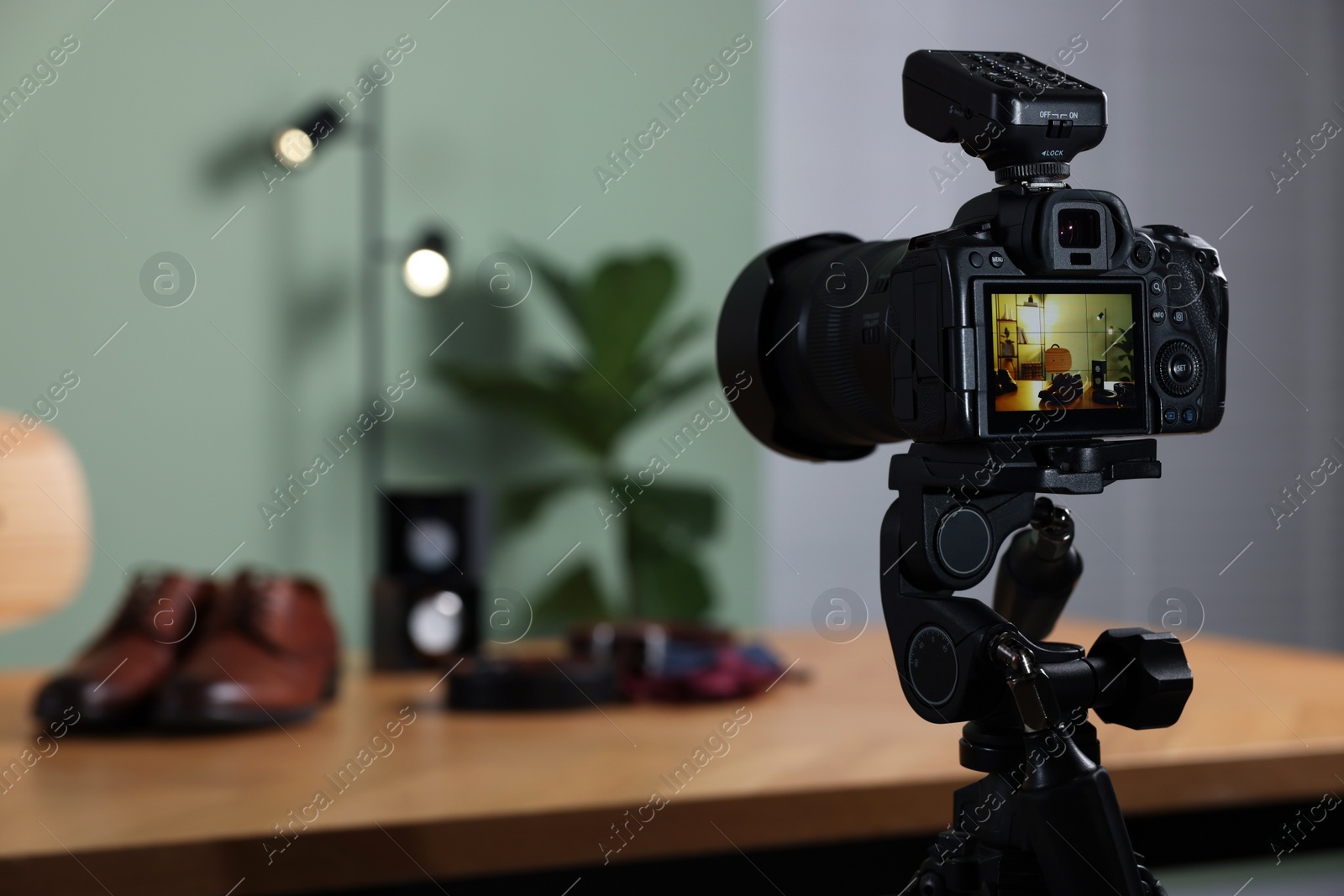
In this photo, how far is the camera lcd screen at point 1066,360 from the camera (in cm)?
61

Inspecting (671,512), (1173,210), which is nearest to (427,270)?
(671,512)

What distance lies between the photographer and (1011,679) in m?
0.60

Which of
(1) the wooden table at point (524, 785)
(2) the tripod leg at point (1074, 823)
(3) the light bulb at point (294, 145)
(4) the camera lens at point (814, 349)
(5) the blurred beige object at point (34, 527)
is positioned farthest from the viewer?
(3) the light bulb at point (294, 145)

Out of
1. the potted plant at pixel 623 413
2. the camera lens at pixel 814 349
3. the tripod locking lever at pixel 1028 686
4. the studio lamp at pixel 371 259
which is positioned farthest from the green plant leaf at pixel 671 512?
the tripod locking lever at pixel 1028 686

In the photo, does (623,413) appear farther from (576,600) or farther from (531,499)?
(576,600)

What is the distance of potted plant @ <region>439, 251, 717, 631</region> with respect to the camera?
2.62m

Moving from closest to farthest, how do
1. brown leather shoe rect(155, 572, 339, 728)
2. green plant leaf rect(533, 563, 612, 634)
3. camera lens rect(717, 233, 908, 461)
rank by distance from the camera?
camera lens rect(717, 233, 908, 461) < brown leather shoe rect(155, 572, 339, 728) < green plant leaf rect(533, 563, 612, 634)

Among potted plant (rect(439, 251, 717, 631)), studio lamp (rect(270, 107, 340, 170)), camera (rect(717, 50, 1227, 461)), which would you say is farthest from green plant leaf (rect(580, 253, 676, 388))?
camera (rect(717, 50, 1227, 461))

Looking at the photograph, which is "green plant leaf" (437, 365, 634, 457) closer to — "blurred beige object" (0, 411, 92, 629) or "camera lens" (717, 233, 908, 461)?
"blurred beige object" (0, 411, 92, 629)

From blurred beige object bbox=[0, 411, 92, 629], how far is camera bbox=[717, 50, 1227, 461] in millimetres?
1127

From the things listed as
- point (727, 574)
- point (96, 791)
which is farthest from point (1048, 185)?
point (727, 574)

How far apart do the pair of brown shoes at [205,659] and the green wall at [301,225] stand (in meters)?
1.14

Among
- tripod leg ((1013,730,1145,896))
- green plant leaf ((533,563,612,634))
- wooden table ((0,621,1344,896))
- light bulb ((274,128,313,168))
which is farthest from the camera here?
green plant leaf ((533,563,612,634))

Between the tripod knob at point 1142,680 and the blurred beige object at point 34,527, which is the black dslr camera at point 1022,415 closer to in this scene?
the tripod knob at point 1142,680
